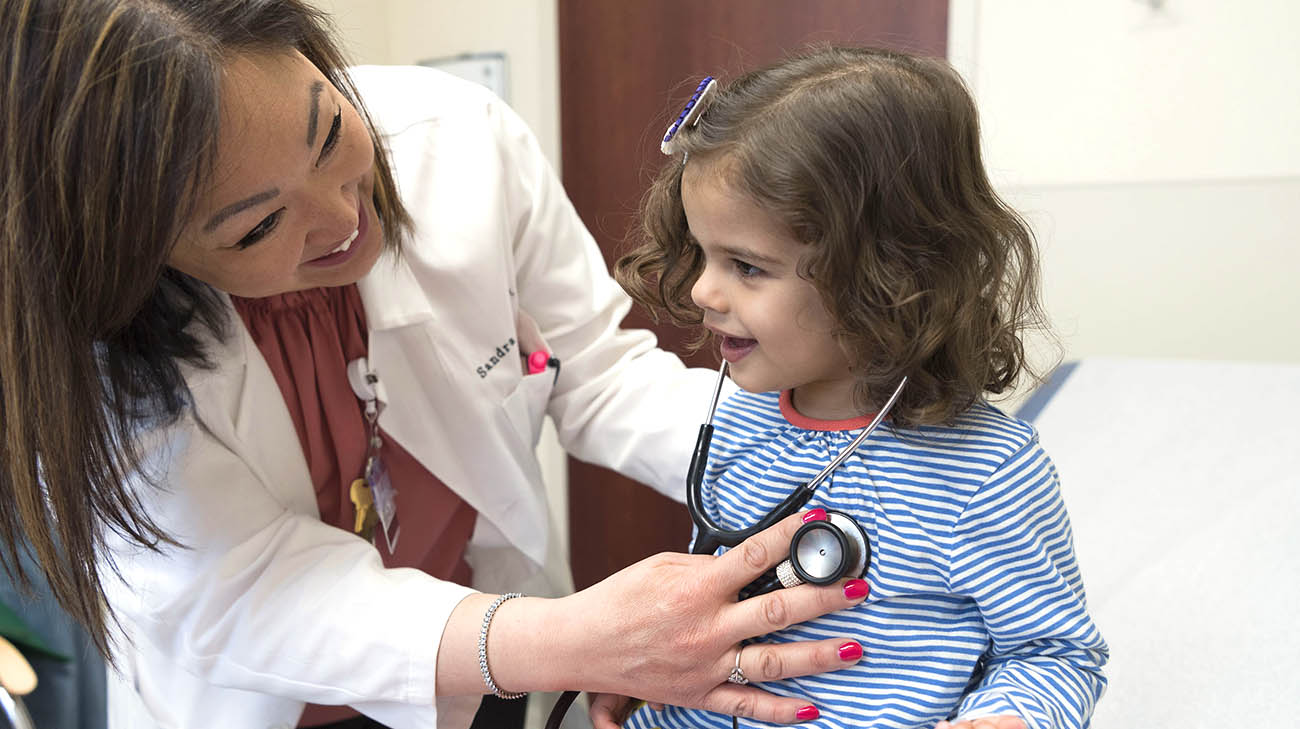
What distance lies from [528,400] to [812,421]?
48cm

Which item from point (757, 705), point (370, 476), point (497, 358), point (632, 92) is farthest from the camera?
point (632, 92)

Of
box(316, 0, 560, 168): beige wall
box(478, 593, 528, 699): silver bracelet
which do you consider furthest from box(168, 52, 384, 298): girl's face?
box(316, 0, 560, 168): beige wall

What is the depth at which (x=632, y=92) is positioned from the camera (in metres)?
2.54

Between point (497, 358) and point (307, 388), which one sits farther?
point (497, 358)

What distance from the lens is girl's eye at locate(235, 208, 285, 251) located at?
2.79ft

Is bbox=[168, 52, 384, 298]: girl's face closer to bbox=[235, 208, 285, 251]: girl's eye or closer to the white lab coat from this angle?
bbox=[235, 208, 285, 251]: girl's eye

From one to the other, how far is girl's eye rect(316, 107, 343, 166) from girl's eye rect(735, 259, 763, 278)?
375 mm

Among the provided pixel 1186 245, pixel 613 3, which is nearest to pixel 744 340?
pixel 1186 245

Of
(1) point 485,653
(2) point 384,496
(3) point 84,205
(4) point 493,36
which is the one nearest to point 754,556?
(1) point 485,653

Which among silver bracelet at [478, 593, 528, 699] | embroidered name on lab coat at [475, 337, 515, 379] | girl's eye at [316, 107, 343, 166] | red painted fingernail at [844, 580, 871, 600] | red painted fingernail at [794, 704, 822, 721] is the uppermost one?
girl's eye at [316, 107, 343, 166]

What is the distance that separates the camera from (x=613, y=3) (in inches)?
98.9

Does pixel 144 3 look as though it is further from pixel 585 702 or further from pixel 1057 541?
pixel 585 702

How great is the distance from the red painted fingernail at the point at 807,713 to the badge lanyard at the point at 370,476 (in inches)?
20.1

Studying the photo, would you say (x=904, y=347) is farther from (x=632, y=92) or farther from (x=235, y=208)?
(x=632, y=92)
